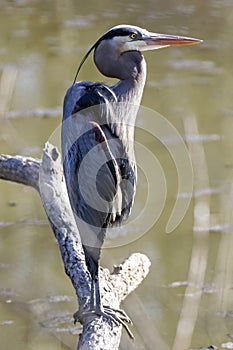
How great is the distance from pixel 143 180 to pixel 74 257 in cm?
212

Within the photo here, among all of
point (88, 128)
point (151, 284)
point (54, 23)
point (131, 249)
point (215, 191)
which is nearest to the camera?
point (88, 128)

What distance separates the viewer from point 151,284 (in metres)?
4.18

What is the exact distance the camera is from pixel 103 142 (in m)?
2.78

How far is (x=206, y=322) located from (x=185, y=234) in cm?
93

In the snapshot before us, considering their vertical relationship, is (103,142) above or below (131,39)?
below

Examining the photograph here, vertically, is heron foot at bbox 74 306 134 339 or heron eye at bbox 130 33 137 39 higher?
heron eye at bbox 130 33 137 39

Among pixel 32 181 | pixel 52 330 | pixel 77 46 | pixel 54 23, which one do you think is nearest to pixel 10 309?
pixel 52 330

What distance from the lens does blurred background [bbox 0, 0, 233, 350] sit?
12.5 feet

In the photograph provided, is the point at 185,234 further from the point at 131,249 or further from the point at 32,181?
the point at 32,181

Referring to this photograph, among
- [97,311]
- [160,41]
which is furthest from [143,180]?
[97,311]

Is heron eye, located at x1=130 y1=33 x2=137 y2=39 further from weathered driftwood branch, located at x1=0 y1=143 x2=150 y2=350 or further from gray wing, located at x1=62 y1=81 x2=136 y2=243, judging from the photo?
weathered driftwood branch, located at x1=0 y1=143 x2=150 y2=350

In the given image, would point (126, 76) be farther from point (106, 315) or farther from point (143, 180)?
point (143, 180)

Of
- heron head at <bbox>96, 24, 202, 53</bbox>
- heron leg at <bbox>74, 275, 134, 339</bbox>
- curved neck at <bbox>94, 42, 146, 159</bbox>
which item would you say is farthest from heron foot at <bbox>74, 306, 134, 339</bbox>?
heron head at <bbox>96, 24, 202, 53</bbox>

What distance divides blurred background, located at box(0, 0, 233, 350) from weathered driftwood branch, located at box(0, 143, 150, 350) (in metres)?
0.10
